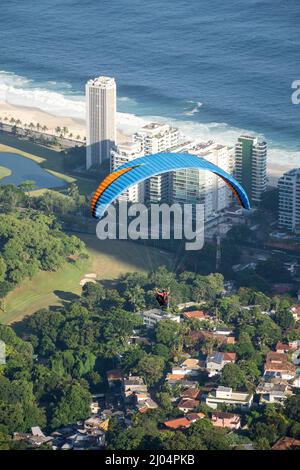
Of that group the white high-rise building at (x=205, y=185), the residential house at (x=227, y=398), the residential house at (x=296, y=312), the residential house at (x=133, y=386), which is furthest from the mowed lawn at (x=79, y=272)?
the residential house at (x=227, y=398)

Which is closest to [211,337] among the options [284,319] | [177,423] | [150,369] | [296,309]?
[284,319]

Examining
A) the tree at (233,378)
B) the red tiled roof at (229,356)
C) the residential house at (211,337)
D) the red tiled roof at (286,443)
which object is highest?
the residential house at (211,337)

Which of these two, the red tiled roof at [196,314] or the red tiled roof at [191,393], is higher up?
the red tiled roof at [196,314]

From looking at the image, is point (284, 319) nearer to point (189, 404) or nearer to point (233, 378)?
point (233, 378)

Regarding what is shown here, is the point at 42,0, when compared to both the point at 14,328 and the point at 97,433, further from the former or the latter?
the point at 97,433

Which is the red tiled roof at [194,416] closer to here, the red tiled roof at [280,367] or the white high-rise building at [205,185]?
the red tiled roof at [280,367]

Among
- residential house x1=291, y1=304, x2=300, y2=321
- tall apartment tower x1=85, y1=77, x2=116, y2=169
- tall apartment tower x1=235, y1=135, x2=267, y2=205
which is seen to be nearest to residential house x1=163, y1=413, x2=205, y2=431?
residential house x1=291, y1=304, x2=300, y2=321
